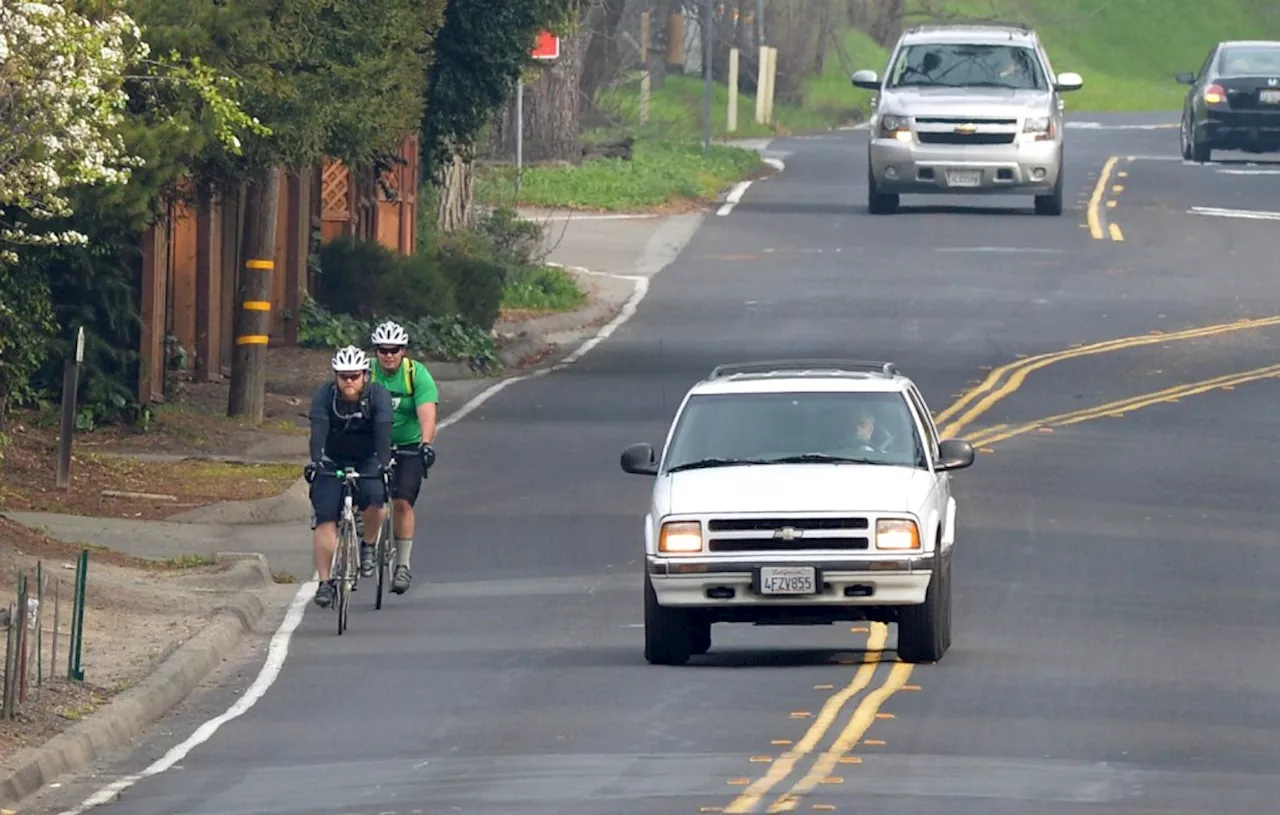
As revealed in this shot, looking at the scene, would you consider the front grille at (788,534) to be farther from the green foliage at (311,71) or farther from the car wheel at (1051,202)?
the car wheel at (1051,202)

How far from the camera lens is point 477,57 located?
3231cm

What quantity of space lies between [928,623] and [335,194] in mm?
19187

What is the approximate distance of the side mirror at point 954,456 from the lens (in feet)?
54.4

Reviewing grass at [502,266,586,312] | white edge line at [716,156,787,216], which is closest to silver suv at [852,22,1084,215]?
white edge line at [716,156,787,216]

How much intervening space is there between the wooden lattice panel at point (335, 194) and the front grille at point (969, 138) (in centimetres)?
856

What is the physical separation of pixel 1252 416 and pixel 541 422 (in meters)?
6.26

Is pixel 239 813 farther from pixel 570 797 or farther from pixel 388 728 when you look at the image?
pixel 388 728

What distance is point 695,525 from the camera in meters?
16.0

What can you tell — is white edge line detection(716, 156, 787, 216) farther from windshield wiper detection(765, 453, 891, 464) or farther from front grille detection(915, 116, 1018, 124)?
windshield wiper detection(765, 453, 891, 464)

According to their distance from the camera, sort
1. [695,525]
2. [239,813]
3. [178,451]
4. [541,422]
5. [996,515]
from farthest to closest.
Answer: [541,422] < [178,451] < [996,515] < [695,525] < [239,813]

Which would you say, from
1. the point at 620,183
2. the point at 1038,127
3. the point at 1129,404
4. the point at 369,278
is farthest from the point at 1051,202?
the point at 1129,404

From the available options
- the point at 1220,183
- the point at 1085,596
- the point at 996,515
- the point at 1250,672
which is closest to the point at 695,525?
the point at 1250,672

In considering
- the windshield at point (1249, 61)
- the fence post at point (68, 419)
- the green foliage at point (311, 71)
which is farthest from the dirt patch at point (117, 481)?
the windshield at point (1249, 61)

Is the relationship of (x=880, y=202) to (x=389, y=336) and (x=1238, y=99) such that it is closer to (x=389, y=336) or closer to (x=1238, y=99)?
(x=1238, y=99)
